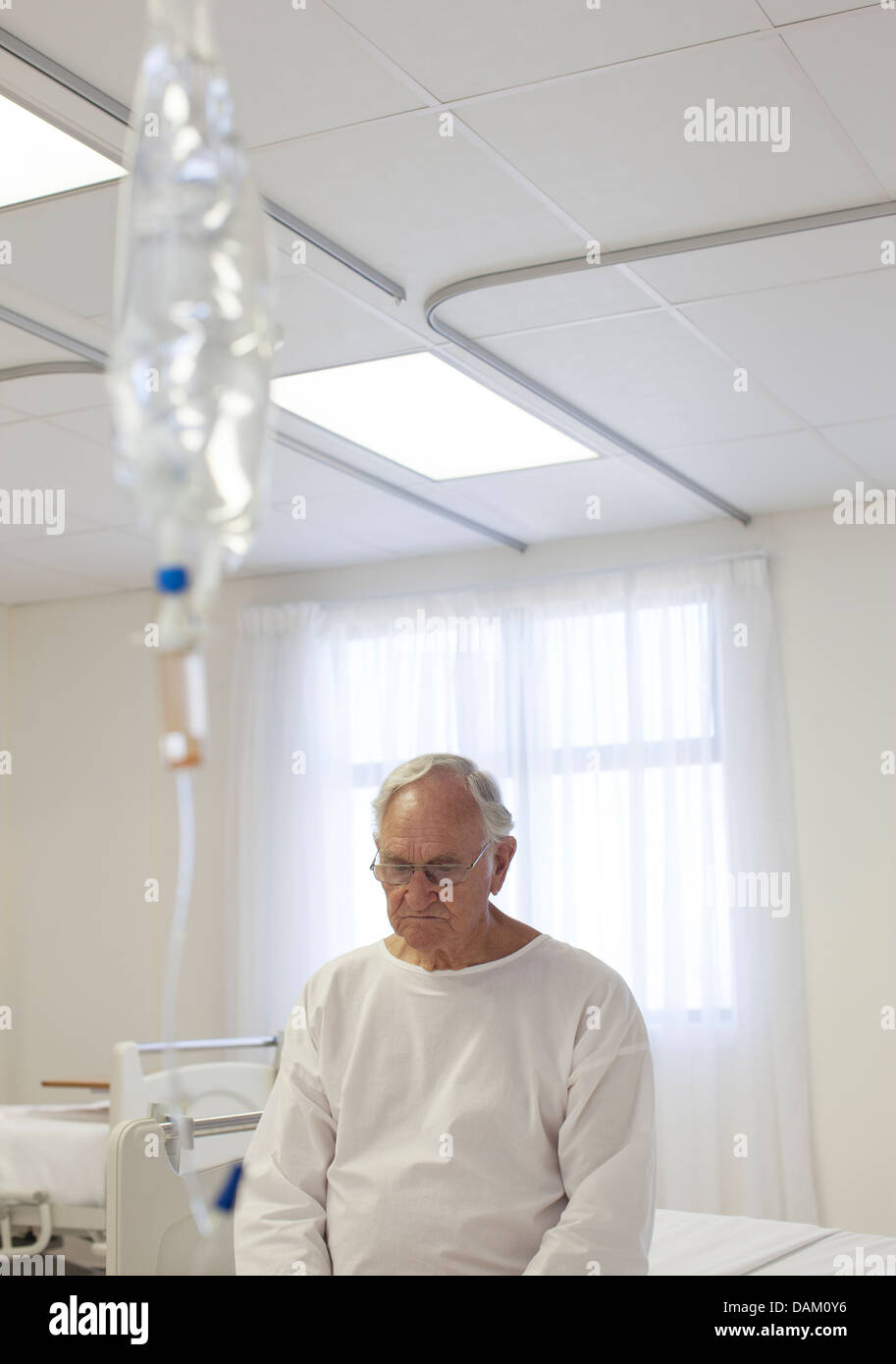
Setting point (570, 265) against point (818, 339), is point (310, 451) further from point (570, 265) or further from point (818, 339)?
point (818, 339)

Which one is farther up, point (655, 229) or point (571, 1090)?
point (655, 229)

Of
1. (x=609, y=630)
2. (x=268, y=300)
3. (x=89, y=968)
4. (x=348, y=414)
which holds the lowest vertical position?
(x=89, y=968)

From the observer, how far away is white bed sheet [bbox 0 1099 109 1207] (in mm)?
4254

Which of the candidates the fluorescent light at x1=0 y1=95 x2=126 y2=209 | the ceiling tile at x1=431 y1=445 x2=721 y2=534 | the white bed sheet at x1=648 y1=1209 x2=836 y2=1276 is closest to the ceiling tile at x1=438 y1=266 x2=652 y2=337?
the fluorescent light at x1=0 y1=95 x2=126 y2=209

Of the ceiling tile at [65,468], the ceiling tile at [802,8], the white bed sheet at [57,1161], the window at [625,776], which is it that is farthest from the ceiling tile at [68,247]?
the white bed sheet at [57,1161]

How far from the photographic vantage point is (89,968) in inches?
244

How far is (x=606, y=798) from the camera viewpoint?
534cm

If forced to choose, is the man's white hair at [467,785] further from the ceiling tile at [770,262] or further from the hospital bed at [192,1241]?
the ceiling tile at [770,262]

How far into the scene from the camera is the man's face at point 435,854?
2.10 meters

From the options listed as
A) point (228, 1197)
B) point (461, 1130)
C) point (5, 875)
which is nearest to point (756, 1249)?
point (461, 1130)

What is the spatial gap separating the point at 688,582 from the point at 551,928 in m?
1.39
